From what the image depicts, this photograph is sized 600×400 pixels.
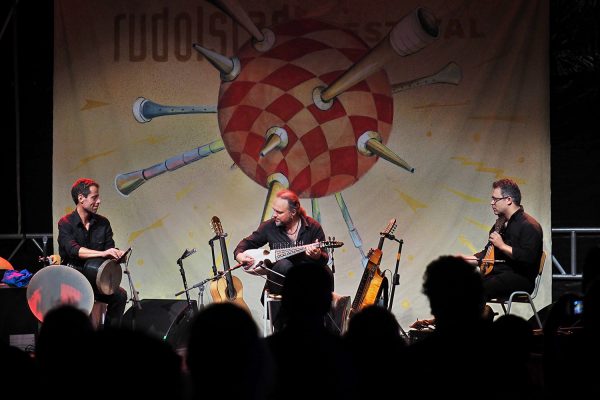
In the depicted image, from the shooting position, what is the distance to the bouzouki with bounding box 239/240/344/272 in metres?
6.44

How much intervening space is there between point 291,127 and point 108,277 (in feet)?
7.31

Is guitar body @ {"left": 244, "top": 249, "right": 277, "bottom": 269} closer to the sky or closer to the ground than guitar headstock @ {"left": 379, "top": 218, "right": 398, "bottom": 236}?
closer to the ground

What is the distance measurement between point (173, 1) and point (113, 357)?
6377 mm

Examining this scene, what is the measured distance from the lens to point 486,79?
7.47 meters

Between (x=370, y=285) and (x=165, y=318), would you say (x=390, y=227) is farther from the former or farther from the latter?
(x=165, y=318)

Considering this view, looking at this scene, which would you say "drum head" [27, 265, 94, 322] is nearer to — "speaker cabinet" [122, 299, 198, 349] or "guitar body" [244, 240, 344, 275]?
"speaker cabinet" [122, 299, 198, 349]

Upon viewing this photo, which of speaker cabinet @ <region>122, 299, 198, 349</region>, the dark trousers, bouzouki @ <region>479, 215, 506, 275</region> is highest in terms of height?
bouzouki @ <region>479, 215, 506, 275</region>

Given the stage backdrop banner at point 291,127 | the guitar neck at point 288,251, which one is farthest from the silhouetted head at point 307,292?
the stage backdrop banner at point 291,127

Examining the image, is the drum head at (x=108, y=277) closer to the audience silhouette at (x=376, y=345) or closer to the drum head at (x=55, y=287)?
the drum head at (x=55, y=287)

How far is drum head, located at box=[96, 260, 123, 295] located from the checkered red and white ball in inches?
67.1

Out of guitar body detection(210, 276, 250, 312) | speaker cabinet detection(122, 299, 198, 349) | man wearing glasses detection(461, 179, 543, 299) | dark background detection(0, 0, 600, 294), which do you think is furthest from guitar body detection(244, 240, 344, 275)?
dark background detection(0, 0, 600, 294)

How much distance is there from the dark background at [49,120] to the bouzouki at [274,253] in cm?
230

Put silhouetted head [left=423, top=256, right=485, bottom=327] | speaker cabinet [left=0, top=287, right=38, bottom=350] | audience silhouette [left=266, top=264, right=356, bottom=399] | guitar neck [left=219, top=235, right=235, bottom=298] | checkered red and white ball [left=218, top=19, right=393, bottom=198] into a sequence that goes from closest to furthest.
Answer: audience silhouette [left=266, top=264, right=356, bottom=399] < silhouetted head [left=423, top=256, right=485, bottom=327] < speaker cabinet [left=0, top=287, right=38, bottom=350] < guitar neck [left=219, top=235, right=235, bottom=298] < checkered red and white ball [left=218, top=19, right=393, bottom=198]

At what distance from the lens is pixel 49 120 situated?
8055 millimetres
